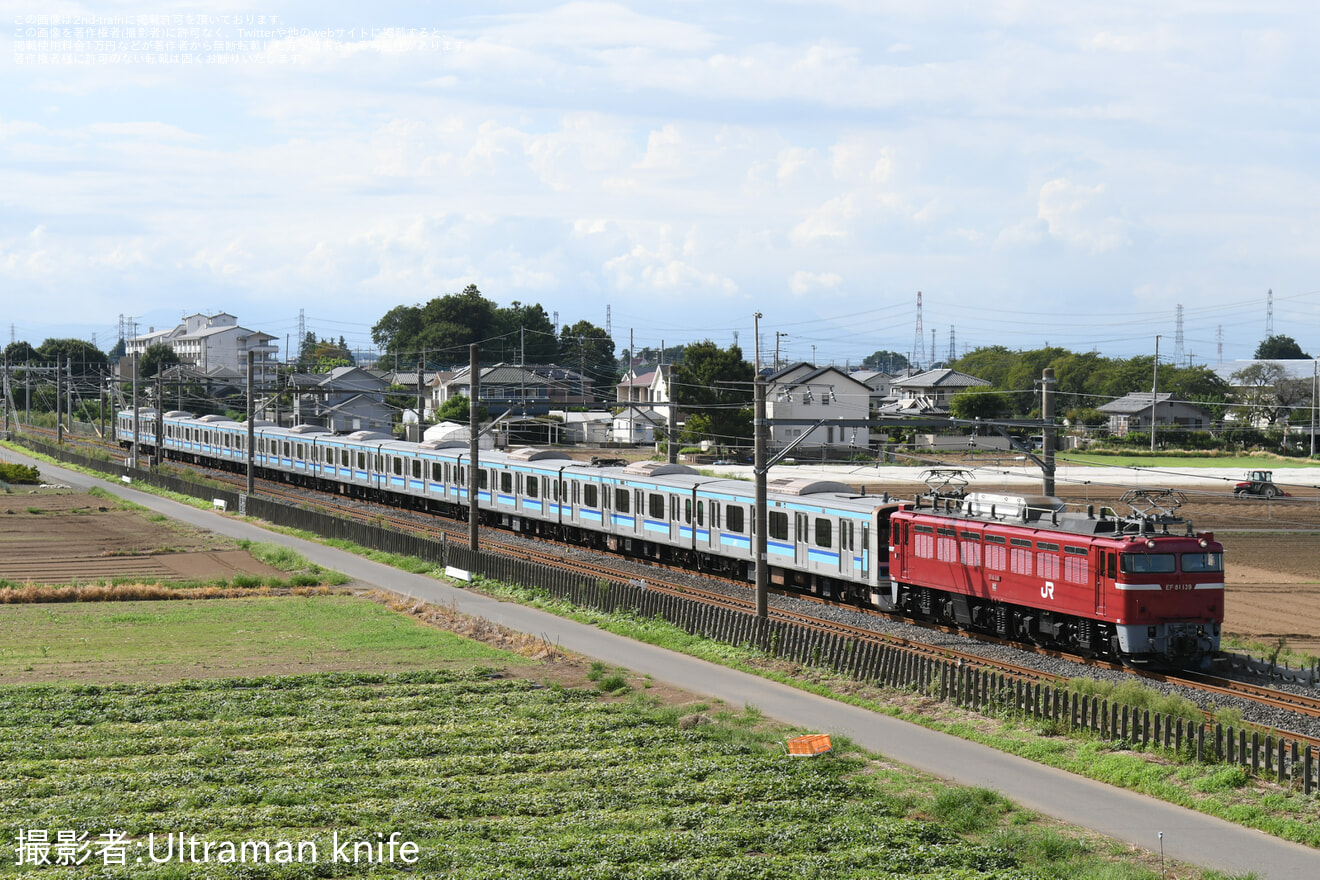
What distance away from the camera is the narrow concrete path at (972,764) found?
15.1 m

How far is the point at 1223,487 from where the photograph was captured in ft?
243

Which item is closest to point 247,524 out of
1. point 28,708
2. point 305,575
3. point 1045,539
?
point 305,575

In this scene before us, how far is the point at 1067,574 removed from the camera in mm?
26281

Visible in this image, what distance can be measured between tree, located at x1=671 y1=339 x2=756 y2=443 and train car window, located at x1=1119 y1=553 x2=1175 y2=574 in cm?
6225

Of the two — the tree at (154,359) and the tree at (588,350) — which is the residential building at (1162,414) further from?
the tree at (154,359)

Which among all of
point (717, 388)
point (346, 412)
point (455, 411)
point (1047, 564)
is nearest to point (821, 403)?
point (717, 388)

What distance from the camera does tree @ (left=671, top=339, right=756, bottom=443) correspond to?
3600 inches

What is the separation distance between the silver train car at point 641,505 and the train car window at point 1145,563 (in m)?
7.98

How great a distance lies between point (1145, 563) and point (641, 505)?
69.6 ft

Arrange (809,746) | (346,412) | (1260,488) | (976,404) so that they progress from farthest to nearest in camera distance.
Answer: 1. (346,412)
2. (976,404)
3. (1260,488)
4. (809,746)

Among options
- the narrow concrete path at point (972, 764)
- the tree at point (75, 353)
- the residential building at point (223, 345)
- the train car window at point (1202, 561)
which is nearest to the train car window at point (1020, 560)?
the train car window at point (1202, 561)

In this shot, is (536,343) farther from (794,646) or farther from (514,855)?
(514,855)

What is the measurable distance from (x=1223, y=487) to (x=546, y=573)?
51800mm

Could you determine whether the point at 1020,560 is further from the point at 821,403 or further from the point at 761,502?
the point at 821,403
